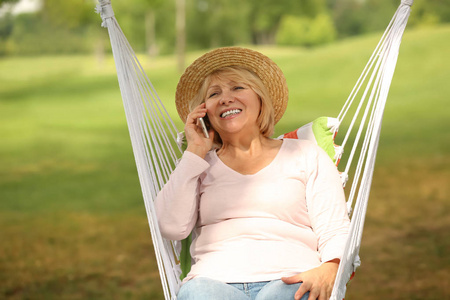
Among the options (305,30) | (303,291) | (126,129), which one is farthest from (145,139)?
(305,30)

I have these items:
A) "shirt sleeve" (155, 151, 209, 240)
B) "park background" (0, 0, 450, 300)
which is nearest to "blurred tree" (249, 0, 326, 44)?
"park background" (0, 0, 450, 300)

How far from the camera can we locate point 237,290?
5.25ft

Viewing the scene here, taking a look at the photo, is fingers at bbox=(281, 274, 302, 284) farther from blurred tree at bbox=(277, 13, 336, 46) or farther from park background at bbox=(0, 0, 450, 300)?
blurred tree at bbox=(277, 13, 336, 46)

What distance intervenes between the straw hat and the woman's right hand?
145 millimetres

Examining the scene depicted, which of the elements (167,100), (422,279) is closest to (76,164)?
(167,100)

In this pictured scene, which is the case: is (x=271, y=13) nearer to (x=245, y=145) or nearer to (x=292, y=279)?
(x=245, y=145)

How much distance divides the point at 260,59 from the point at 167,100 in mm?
8046

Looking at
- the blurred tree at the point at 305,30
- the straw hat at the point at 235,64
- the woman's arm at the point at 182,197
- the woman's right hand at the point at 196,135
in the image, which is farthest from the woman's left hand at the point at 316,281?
the blurred tree at the point at 305,30

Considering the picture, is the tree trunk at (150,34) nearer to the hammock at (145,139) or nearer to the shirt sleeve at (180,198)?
the hammock at (145,139)

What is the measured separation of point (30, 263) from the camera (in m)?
5.12

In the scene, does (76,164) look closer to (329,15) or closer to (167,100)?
(167,100)

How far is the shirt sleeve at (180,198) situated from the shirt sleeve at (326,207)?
32cm

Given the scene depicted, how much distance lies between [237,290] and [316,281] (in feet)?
0.68

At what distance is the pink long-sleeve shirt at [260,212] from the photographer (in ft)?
5.57
